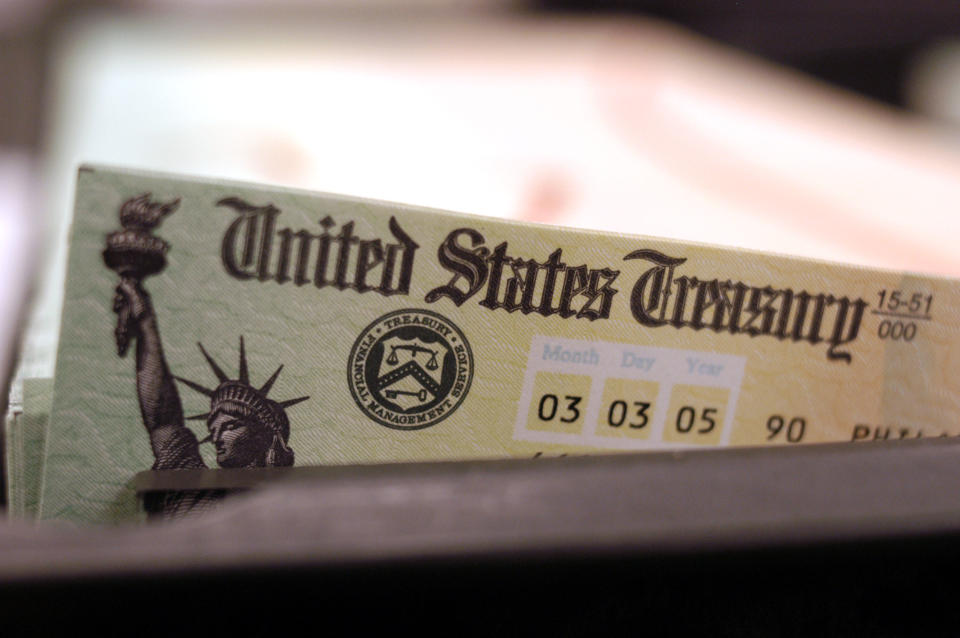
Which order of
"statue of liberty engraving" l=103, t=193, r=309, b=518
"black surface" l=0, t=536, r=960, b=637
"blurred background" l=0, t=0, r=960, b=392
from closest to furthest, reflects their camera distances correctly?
"black surface" l=0, t=536, r=960, b=637, "statue of liberty engraving" l=103, t=193, r=309, b=518, "blurred background" l=0, t=0, r=960, b=392

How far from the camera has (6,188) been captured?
1311 mm

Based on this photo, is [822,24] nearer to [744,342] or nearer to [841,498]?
[744,342]

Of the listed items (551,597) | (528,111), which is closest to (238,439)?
(551,597)

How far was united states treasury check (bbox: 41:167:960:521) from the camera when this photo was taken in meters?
0.31

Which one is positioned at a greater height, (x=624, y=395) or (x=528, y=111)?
(x=528, y=111)

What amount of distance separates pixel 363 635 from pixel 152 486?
136 mm

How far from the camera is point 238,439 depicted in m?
0.33

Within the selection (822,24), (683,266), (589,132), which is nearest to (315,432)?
(683,266)

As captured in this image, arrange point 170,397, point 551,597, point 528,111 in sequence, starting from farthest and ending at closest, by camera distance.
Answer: point 528,111
point 170,397
point 551,597

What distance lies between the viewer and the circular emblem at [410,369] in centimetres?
33

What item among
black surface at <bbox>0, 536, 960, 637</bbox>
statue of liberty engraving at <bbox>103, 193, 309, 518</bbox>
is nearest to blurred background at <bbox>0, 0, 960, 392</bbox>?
statue of liberty engraving at <bbox>103, 193, 309, 518</bbox>

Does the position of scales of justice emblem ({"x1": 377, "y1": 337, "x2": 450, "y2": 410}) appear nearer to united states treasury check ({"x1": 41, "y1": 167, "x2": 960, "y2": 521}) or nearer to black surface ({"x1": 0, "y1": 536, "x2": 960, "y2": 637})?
united states treasury check ({"x1": 41, "y1": 167, "x2": 960, "y2": 521})

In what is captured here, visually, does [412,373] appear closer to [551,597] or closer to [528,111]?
[551,597]

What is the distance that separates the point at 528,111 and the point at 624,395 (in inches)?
48.3
